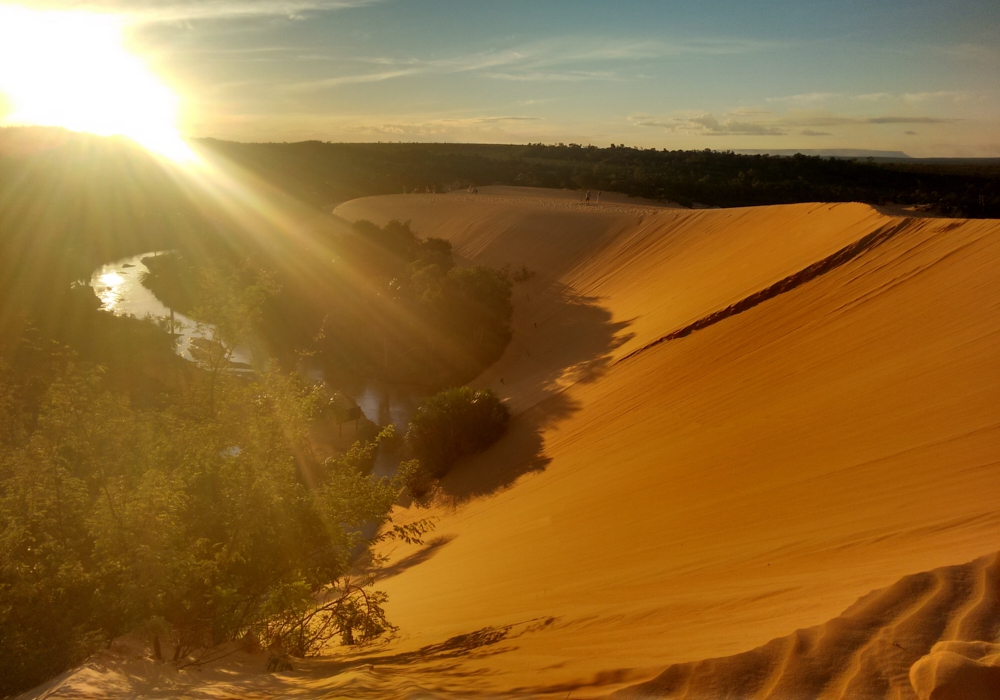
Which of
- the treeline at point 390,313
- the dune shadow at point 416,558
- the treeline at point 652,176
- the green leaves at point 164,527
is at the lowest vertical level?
the dune shadow at point 416,558

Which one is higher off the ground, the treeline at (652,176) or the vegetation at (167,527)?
the treeline at (652,176)

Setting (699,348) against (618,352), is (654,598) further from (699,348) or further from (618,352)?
(618,352)

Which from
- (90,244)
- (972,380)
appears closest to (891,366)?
(972,380)

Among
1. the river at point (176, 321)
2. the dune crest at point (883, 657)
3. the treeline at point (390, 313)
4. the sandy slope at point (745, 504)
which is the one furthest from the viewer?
the treeline at point (390, 313)

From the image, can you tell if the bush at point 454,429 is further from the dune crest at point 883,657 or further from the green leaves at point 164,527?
the dune crest at point 883,657

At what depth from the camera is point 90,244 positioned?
121 ft

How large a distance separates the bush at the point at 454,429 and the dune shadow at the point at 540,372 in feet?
0.88

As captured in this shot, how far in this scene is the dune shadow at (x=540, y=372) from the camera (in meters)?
12.1

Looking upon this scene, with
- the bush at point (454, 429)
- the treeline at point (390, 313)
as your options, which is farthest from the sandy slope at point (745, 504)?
the treeline at point (390, 313)

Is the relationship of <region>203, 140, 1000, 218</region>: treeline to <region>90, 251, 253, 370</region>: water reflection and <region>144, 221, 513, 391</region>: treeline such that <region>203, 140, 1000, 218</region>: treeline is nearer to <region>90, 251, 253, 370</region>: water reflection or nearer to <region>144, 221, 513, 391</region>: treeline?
<region>144, 221, 513, 391</region>: treeline

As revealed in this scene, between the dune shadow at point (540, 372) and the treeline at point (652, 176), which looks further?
the treeline at point (652, 176)

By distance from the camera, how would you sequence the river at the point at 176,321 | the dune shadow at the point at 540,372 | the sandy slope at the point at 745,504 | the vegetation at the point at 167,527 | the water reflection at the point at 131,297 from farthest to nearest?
the water reflection at the point at 131,297 → the river at the point at 176,321 → the dune shadow at the point at 540,372 → the vegetation at the point at 167,527 → the sandy slope at the point at 745,504

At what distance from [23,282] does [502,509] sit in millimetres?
19310

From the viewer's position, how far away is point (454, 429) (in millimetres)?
13508
